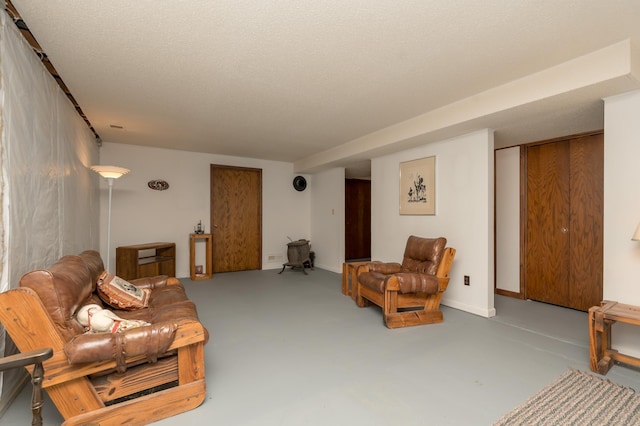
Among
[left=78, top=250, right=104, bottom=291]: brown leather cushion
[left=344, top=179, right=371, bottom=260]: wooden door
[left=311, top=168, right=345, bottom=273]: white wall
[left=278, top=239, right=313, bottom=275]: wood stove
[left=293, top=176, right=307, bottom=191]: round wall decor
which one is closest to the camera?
[left=78, top=250, right=104, bottom=291]: brown leather cushion

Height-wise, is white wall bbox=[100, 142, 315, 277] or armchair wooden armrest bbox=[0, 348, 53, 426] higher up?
white wall bbox=[100, 142, 315, 277]

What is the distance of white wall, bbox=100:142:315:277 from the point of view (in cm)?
493

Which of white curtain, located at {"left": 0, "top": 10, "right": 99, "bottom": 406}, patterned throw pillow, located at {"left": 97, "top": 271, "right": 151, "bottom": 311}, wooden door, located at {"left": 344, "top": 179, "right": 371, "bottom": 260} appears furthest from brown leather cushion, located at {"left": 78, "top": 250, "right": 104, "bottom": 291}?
wooden door, located at {"left": 344, "top": 179, "right": 371, "bottom": 260}

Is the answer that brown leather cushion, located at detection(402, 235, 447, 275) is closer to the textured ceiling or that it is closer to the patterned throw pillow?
the textured ceiling

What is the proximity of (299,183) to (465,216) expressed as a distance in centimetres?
380

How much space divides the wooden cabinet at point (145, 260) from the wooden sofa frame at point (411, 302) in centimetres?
344

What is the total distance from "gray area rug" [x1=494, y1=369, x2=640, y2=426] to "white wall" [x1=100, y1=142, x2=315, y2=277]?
5086mm

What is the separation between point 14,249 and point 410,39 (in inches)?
111

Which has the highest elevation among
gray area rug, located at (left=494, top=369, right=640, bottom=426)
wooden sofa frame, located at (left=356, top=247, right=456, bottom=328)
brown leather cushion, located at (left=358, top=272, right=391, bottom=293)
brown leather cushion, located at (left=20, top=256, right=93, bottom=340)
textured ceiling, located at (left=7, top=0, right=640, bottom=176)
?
textured ceiling, located at (left=7, top=0, right=640, bottom=176)

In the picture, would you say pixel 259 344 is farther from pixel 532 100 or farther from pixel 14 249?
pixel 532 100

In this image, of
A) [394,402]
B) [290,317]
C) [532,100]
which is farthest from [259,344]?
[532,100]

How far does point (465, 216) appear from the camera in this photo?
3.55 meters

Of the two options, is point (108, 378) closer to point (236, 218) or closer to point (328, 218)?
point (236, 218)

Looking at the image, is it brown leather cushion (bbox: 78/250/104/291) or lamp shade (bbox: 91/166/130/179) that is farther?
lamp shade (bbox: 91/166/130/179)
